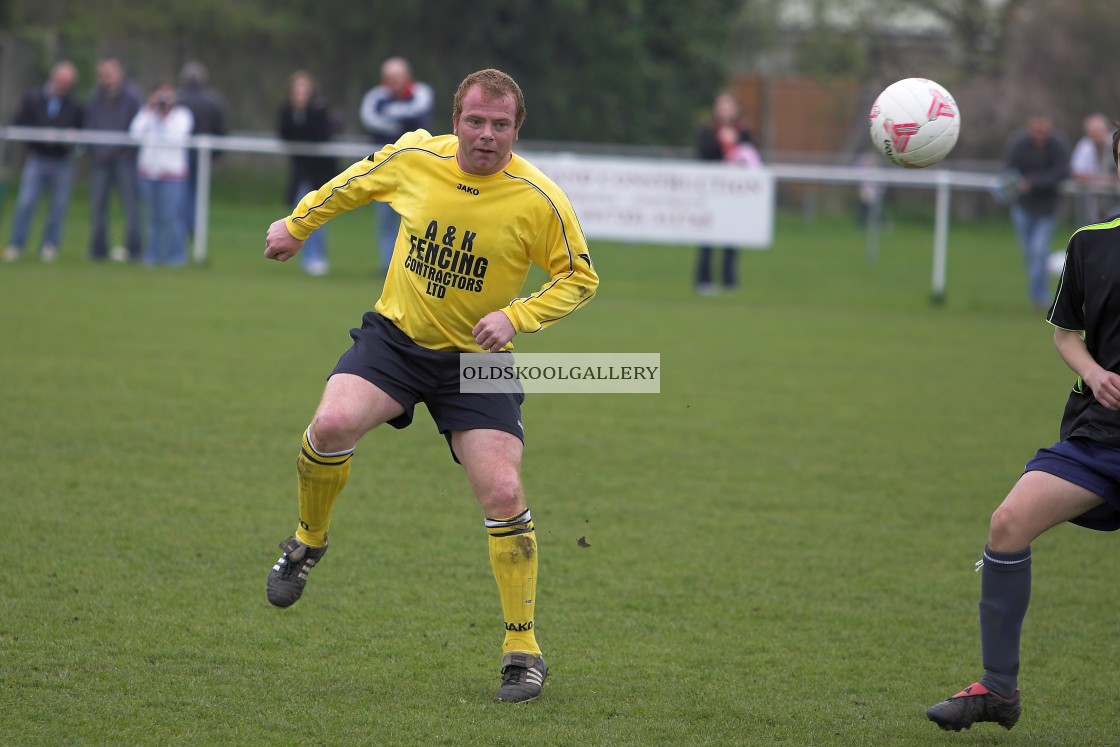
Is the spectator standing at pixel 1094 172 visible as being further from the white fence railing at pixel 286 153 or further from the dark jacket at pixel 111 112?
the dark jacket at pixel 111 112

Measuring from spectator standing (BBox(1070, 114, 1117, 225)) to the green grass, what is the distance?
446cm

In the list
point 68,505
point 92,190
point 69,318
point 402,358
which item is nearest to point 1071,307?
point 402,358

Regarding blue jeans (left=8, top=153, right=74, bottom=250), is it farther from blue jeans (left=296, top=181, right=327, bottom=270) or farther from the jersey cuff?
the jersey cuff

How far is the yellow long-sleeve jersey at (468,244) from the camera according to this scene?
180 inches

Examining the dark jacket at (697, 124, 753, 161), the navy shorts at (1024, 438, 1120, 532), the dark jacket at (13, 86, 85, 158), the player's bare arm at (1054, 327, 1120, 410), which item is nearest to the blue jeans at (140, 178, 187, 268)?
the dark jacket at (13, 86, 85, 158)

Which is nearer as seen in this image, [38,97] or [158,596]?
[158,596]

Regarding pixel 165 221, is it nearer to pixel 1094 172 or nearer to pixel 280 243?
pixel 1094 172

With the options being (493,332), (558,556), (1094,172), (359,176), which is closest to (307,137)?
(1094,172)

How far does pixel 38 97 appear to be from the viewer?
53.1 feet

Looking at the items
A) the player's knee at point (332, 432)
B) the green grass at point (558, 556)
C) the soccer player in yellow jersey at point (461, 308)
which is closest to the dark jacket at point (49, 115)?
the green grass at point (558, 556)

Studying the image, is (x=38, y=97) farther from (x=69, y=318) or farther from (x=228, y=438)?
(x=228, y=438)

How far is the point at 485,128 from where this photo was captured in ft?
14.5

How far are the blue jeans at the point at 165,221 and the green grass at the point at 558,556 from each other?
3.54 meters

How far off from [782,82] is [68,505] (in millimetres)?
31763
